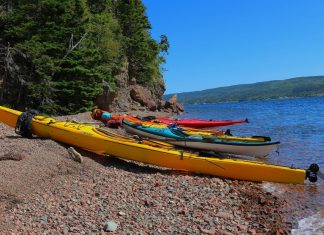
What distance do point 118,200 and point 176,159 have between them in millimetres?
2757

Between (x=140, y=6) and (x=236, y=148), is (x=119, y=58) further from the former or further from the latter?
(x=236, y=148)

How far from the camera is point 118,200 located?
7418mm

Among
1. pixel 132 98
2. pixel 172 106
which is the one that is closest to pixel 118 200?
pixel 132 98

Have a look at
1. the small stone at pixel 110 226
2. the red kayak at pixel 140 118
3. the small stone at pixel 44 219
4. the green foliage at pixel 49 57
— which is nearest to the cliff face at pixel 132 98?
the green foliage at pixel 49 57

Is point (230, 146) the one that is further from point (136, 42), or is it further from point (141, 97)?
point (136, 42)

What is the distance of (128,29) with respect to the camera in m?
40.9

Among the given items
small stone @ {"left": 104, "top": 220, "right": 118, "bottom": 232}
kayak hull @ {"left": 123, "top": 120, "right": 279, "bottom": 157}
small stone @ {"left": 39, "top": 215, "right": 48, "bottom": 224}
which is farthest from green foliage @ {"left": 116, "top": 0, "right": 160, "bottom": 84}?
small stone @ {"left": 104, "top": 220, "right": 118, "bottom": 232}

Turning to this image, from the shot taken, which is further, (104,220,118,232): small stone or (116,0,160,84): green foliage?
(116,0,160,84): green foliage

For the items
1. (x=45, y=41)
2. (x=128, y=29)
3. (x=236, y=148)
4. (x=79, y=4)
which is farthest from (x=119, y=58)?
(x=236, y=148)

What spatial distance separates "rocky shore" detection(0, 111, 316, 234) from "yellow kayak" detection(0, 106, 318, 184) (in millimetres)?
229

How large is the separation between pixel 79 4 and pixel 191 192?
16.9 metres

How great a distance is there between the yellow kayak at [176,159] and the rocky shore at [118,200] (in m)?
0.23

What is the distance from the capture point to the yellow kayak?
9.52 m

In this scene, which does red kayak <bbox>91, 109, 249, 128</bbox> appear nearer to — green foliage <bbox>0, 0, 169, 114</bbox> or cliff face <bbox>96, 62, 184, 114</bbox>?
green foliage <bbox>0, 0, 169, 114</bbox>
